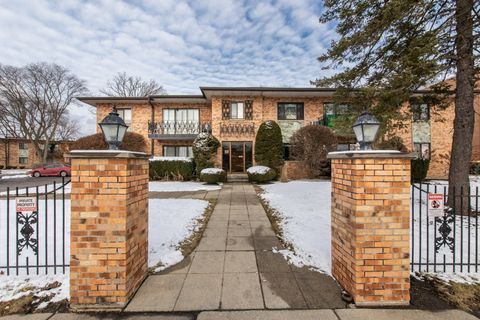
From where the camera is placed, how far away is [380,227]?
2.62 meters

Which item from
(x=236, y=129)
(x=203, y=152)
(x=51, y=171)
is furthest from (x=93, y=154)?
(x=51, y=171)

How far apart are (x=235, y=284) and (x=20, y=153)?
4413 cm

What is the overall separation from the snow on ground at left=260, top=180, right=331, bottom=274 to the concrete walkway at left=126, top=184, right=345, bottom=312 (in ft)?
0.96

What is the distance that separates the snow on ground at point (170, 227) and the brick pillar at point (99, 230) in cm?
85

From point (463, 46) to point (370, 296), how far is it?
6.82 m

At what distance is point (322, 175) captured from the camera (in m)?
14.3

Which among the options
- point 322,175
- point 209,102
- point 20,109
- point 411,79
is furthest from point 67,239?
point 20,109

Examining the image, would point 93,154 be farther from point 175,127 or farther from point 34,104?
point 34,104

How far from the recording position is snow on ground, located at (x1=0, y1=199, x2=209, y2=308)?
9.39 feet

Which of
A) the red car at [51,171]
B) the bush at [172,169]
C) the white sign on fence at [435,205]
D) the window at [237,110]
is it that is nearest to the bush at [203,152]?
the bush at [172,169]

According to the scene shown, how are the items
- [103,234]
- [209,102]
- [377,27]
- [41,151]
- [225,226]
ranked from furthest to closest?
[41,151] < [209,102] < [377,27] < [225,226] < [103,234]

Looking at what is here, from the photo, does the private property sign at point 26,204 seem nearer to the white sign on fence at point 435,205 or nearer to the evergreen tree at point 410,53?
the white sign on fence at point 435,205

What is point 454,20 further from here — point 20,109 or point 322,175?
point 20,109

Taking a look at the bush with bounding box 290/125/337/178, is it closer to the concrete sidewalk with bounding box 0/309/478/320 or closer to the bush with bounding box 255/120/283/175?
the bush with bounding box 255/120/283/175
